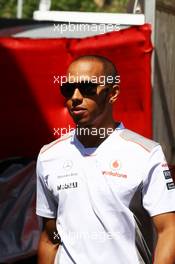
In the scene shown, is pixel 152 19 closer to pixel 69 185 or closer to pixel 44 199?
pixel 44 199

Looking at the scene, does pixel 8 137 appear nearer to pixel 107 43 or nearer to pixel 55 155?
pixel 107 43

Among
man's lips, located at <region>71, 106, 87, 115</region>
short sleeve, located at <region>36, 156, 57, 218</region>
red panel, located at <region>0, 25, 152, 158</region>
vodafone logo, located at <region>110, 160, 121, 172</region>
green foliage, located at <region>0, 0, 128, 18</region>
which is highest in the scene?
man's lips, located at <region>71, 106, 87, 115</region>

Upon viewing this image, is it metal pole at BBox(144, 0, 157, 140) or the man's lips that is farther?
metal pole at BBox(144, 0, 157, 140)

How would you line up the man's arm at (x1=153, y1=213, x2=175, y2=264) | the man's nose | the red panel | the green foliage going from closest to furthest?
the man's arm at (x1=153, y1=213, x2=175, y2=264) → the man's nose → the red panel → the green foliage

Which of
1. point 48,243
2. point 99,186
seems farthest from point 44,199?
point 99,186

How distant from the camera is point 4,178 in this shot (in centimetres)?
549

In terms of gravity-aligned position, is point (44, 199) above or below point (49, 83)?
above

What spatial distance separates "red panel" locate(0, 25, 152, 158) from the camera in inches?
216

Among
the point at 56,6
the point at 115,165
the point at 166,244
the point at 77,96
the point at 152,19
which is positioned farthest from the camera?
the point at 56,6

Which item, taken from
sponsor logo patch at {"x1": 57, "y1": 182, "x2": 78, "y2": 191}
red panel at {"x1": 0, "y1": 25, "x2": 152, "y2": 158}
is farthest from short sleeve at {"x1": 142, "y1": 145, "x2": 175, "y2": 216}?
red panel at {"x1": 0, "y1": 25, "x2": 152, "y2": 158}

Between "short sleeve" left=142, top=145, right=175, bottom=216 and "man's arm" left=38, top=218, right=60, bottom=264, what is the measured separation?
16.8 inches

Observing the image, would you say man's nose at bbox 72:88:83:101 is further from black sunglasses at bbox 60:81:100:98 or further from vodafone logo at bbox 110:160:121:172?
vodafone logo at bbox 110:160:121:172

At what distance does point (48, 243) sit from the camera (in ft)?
11.2

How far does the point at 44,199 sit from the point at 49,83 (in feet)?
7.75
